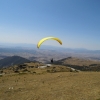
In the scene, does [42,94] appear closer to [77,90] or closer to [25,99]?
[25,99]

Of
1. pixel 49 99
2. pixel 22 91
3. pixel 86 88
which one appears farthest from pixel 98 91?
pixel 22 91

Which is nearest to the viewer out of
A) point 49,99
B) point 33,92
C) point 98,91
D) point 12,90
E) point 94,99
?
point 94,99

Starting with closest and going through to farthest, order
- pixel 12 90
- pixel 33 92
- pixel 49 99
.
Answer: pixel 49 99
pixel 33 92
pixel 12 90

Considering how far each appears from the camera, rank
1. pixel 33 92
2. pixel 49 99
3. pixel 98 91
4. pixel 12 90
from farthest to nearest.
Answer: pixel 12 90 → pixel 33 92 → pixel 98 91 → pixel 49 99

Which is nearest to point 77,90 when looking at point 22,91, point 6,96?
point 22,91

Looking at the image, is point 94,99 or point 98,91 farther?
point 98,91

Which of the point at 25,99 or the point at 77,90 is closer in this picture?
the point at 25,99

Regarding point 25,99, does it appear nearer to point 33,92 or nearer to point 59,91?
point 33,92

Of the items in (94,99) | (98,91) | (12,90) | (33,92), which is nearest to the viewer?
(94,99)

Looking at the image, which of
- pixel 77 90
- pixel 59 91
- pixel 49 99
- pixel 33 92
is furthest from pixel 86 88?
pixel 33 92
